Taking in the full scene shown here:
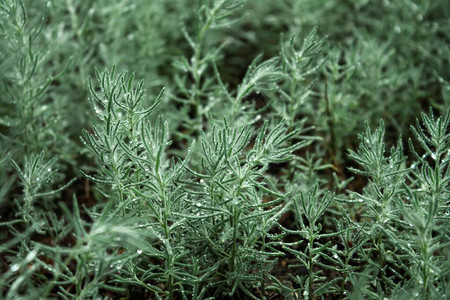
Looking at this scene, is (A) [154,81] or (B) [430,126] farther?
(A) [154,81]

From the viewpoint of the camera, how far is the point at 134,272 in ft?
5.15

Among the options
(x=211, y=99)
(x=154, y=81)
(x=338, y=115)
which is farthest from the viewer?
(x=154, y=81)

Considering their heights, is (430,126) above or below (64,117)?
below

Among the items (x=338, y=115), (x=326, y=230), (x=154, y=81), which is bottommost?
(x=326, y=230)

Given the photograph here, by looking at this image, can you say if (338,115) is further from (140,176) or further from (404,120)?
(140,176)

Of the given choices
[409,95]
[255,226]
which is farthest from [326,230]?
[409,95]

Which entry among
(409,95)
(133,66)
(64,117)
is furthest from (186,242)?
(409,95)

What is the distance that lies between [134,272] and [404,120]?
1498 mm

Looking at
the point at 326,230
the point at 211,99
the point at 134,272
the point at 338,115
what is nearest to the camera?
the point at 134,272

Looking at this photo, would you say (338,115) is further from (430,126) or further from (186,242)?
(186,242)

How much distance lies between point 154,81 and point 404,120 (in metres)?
1.21

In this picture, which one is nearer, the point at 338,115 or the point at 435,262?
the point at 435,262

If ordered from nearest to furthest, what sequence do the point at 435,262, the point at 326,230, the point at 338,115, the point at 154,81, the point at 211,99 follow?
the point at 435,262 < the point at 326,230 < the point at 211,99 < the point at 338,115 < the point at 154,81

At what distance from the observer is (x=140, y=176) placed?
1.69 meters
